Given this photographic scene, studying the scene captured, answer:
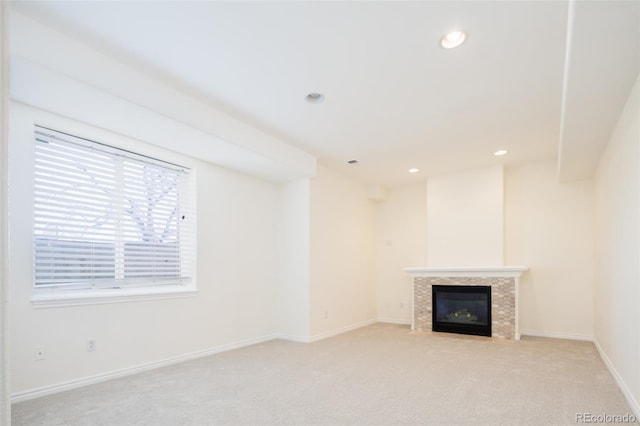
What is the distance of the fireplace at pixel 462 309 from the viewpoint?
5.41 meters

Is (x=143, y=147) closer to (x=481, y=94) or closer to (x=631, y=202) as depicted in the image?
(x=481, y=94)

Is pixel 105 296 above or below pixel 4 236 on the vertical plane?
below

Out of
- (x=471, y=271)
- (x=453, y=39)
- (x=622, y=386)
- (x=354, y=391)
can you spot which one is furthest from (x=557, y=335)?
(x=453, y=39)

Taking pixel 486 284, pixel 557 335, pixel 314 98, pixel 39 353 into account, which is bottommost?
pixel 557 335

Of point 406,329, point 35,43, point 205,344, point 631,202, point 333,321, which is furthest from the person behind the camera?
point 406,329

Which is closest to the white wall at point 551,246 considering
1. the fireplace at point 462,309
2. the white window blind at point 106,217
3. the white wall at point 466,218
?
the white wall at point 466,218

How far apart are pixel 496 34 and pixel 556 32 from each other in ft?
1.21

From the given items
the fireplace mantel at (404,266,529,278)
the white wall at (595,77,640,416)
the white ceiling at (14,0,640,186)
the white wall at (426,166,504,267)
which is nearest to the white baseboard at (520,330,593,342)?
the white wall at (595,77,640,416)

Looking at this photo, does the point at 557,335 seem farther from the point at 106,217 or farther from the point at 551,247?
the point at 106,217

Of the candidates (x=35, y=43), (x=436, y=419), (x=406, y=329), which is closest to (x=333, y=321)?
(x=406, y=329)

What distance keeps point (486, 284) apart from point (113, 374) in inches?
194

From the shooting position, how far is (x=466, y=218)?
591cm

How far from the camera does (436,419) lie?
249 cm

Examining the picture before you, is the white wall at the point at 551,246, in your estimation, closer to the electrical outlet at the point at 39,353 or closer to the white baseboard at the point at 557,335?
the white baseboard at the point at 557,335
